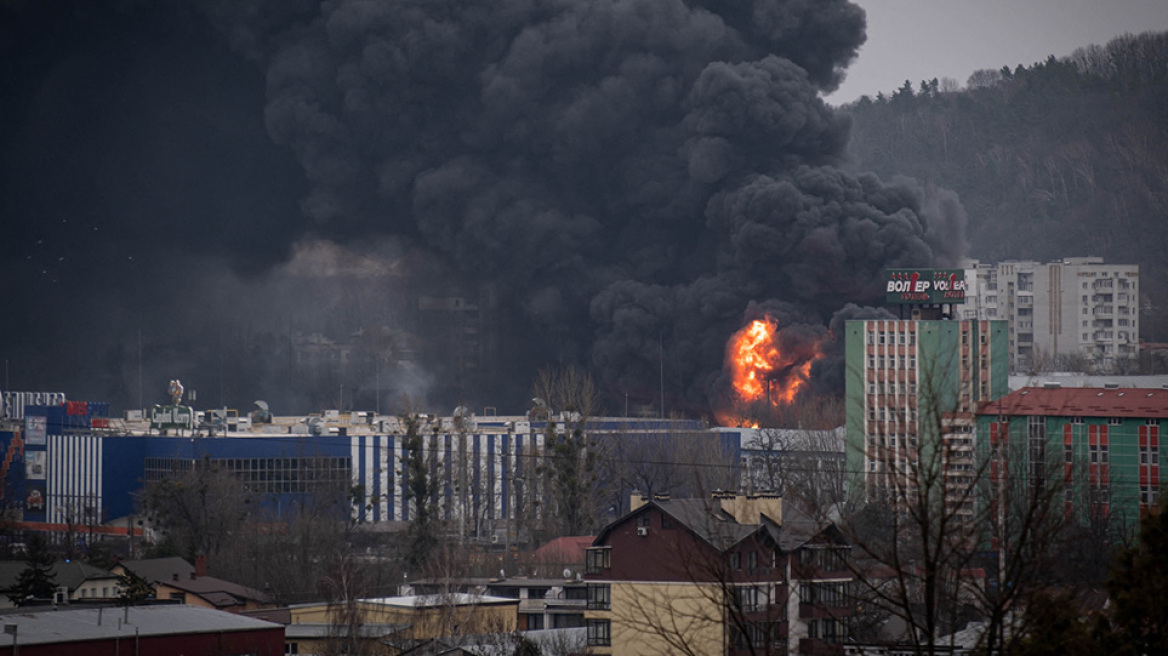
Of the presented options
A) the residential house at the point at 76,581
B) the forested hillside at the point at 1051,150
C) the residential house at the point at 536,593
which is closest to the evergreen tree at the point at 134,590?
the residential house at the point at 76,581

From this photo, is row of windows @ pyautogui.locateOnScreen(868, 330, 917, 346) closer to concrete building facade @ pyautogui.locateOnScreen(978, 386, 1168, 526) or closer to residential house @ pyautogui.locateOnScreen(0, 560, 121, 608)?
concrete building facade @ pyautogui.locateOnScreen(978, 386, 1168, 526)

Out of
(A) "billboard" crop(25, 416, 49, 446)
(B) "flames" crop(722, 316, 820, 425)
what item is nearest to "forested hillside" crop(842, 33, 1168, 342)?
(B) "flames" crop(722, 316, 820, 425)

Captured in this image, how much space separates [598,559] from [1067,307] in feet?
334

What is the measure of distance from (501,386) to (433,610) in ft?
206

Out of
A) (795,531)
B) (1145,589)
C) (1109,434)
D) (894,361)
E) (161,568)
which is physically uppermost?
(894,361)

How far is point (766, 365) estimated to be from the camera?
262ft

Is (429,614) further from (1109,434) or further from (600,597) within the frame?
(1109,434)

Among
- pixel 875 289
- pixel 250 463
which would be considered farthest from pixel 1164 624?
pixel 875 289

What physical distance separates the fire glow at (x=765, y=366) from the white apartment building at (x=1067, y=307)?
4707cm

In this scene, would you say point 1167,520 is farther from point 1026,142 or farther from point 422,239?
point 1026,142

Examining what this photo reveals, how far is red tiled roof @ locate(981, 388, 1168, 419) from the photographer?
55969 millimetres

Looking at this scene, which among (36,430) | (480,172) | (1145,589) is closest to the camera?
(1145,589)

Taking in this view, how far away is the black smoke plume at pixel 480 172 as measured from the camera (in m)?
85.5

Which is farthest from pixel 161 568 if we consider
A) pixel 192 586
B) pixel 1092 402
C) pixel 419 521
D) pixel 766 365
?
pixel 766 365
